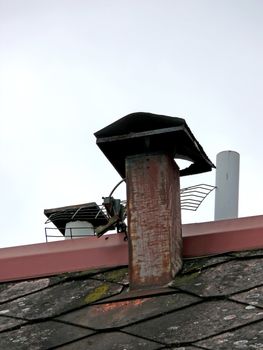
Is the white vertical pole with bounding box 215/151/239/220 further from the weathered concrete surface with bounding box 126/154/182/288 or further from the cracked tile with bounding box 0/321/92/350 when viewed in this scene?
the cracked tile with bounding box 0/321/92/350

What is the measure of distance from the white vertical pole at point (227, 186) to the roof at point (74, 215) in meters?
0.65

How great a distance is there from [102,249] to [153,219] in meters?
0.42

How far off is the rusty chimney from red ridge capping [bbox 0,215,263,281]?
0.45 ft

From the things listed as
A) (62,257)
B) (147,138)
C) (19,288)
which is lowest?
(19,288)

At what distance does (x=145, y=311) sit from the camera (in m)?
4.51

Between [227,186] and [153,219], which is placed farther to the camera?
[227,186]

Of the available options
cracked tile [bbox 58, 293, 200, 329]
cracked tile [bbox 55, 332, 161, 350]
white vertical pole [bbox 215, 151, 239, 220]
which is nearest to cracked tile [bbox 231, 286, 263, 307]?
cracked tile [bbox 58, 293, 200, 329]

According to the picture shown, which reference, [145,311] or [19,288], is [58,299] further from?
[145,311]

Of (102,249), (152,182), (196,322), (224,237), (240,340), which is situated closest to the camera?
(240,340)

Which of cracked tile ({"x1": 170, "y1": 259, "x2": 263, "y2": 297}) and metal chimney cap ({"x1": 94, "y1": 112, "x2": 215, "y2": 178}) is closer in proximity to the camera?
cracked tile ({"x1": 170, "y1": 259, "x2": 263, "y2": 297})

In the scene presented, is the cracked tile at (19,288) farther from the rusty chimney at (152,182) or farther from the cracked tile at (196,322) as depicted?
the cracked tile at (196,322)

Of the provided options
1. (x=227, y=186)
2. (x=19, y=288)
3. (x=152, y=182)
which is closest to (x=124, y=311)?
(x=152, y=182)

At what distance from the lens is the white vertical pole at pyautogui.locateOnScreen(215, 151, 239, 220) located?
6.02 metres

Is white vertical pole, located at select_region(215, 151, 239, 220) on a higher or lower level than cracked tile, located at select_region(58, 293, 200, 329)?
higher
